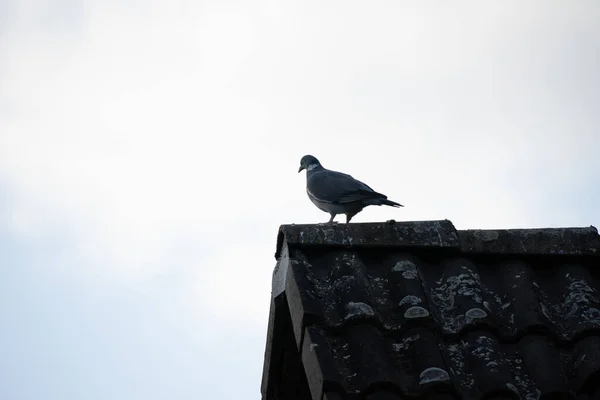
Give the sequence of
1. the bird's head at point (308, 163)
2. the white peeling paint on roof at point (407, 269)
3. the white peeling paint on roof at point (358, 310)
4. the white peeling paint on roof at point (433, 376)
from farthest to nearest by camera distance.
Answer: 1. the bird's head at point (308, 163)
2. the white peeling paint on roof at point (407, 269)
3. the white peeling paint on roof at point (358, 310)
4. the white peeling paint on roof at point (433, 376)

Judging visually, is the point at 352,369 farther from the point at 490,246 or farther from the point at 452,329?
the point at 490,246

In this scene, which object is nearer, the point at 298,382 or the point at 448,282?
the point at 448,282

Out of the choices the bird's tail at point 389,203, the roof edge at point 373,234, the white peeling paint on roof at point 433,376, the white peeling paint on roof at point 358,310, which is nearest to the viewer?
the white peeling paint on roof at point 433,376

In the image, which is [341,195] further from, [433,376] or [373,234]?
[433,376]

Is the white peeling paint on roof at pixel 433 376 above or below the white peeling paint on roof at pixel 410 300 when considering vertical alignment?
below

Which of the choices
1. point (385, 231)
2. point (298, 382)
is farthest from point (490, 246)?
point (298, 382)

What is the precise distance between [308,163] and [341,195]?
214 cm

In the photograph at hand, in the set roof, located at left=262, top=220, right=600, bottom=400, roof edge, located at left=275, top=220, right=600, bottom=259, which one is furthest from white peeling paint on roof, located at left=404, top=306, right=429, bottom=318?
roof edge, located at left=275, top=220, right=600, bottom=259

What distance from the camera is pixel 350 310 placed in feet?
8.69

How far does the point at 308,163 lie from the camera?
10.4 m

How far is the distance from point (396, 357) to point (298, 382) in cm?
70

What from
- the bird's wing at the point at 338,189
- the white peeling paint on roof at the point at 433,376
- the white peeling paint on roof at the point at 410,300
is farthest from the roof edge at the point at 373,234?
the bird's wing at the point at 338,189

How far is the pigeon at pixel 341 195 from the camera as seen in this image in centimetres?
820

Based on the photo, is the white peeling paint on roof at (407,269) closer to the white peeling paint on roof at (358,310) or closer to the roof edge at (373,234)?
the roof edge at (373,234)
